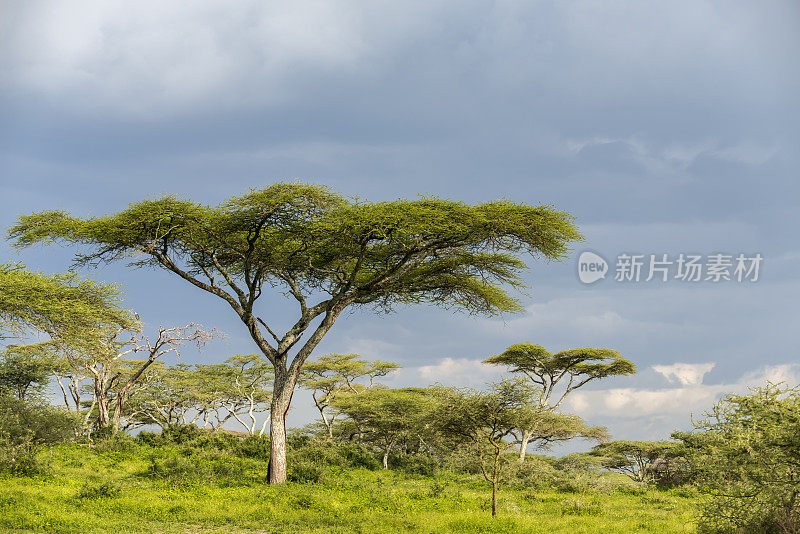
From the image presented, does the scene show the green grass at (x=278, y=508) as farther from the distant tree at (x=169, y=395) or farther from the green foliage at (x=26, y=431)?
the distant tree at (x=169, y=395)

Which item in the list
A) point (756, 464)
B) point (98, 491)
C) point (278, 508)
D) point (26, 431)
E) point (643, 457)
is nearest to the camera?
point (756, 464)

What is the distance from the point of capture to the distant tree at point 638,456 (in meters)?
34.9

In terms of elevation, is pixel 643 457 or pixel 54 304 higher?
pixel 54 304

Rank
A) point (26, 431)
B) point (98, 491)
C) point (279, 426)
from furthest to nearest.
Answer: point (279, 426)
point (26, 431)
point (98, 491)

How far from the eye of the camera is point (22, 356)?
3303cm

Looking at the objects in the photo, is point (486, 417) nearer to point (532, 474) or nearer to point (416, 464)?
point (532, 474)

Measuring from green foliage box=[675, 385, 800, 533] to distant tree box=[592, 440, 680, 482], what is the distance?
25.1 meters

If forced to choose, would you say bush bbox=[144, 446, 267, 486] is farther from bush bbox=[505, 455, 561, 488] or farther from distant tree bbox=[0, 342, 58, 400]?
distant tree bbox=[0, 342, 58, 400]

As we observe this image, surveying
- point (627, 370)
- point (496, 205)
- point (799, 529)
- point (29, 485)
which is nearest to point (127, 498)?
point (29, 485)

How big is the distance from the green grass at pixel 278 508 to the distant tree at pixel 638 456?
47.6ft

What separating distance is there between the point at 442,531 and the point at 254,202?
11.7m

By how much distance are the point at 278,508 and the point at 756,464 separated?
1147 cm

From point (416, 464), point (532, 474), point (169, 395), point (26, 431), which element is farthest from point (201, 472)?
point (169, 395)

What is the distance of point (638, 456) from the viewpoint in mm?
38312
